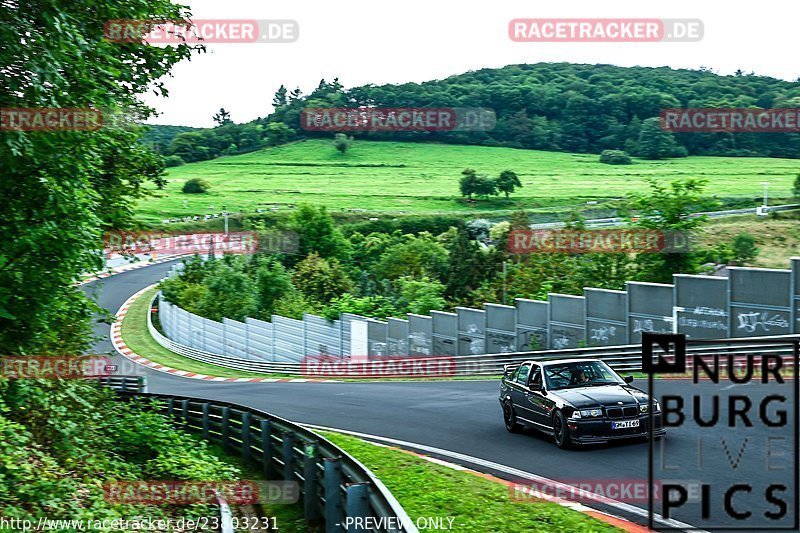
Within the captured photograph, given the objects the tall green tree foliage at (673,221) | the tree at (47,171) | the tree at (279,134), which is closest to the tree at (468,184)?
the tree at (279,134)

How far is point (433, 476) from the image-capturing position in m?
13.1

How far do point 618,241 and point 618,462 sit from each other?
27.3m

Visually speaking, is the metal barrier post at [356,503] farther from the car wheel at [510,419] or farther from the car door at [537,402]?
the car wheel at [510,419]

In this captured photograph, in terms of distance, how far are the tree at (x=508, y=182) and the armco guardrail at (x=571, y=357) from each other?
181ft

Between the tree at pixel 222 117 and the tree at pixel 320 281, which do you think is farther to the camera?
the tree at pixel 222 117

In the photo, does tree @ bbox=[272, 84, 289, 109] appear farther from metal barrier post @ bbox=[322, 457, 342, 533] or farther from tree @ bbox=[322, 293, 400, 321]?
metal barrier post @ bbox=[322, 457, 342, 533]

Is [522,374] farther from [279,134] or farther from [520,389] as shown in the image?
[279,134]

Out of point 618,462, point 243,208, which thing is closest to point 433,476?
point 618,462

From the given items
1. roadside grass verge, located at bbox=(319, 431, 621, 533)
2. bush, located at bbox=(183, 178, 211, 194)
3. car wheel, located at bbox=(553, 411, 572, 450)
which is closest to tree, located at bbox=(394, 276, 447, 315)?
car wheel, located at bbox=(553, 411, 572, 450)

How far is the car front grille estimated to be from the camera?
1375 cm

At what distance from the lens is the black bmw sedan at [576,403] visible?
13750 millimetres

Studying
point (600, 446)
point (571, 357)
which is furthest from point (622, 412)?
point (571, 357)

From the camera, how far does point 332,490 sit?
35.3 feet

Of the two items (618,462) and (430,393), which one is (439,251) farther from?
(618,462)
